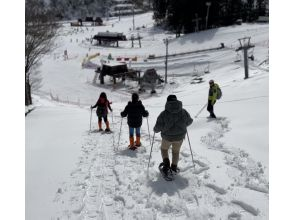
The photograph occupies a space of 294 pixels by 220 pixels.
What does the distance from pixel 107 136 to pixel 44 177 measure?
4573 millimetres

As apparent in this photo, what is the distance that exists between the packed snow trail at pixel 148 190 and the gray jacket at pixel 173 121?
0.99 meters

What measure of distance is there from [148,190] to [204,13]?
58.9m

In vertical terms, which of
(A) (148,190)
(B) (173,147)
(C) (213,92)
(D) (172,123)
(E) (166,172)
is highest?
(C) (213,92)

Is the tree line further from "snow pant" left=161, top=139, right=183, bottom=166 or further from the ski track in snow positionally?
"snow pant" left=161, top=139, right=183, bottom=166

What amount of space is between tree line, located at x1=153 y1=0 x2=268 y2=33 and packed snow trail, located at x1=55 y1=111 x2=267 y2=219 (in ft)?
177

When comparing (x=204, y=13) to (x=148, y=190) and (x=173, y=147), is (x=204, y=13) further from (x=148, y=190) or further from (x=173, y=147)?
(x=148, y=190)

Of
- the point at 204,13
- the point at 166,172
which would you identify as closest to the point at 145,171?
the point at 166,172

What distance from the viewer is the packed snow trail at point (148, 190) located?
18.6ft

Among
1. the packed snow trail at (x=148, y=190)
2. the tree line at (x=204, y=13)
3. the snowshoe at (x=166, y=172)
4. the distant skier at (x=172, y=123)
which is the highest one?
the tree line at (x=204, y=13)

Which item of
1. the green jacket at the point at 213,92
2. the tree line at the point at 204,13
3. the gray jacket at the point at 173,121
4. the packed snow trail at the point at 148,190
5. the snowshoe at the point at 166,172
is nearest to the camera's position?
the packed snow trail at the point at 148,190

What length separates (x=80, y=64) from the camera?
170 ft

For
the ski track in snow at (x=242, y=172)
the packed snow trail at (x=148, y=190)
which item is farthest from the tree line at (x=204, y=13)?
the packed snow trail at (x=148, y=190)

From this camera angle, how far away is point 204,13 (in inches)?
2398

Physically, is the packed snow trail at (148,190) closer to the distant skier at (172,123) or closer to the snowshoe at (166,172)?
the snowshoe at (166,172)
